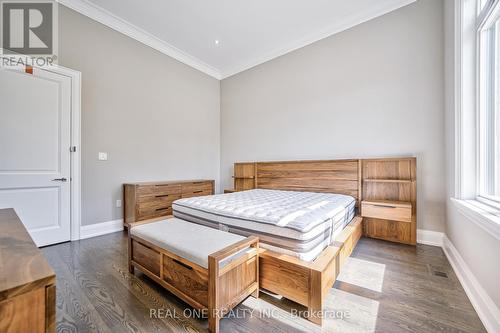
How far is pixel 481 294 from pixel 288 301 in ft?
4.15

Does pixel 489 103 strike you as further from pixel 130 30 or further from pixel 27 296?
pixel 130 30

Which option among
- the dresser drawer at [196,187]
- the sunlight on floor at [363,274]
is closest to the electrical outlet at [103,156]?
the dresser drawer at [196,187]

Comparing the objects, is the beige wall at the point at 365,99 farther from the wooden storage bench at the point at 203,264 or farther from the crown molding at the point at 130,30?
the wooden storage bench at the point at 203,264

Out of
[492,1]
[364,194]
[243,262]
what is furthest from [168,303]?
[492,1]

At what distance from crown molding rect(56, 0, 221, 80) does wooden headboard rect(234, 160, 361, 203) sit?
2.30m

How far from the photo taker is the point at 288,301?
1.50 m

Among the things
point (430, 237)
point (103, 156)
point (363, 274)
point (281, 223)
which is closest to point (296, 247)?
point (281, 223)

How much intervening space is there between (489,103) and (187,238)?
268cm

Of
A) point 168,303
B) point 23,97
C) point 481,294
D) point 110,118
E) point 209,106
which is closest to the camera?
point 481,294

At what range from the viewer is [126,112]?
3.29m

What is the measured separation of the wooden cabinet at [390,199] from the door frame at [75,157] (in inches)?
148

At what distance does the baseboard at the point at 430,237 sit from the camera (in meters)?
2.50

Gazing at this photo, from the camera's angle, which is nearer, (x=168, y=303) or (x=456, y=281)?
(x=168, y=303)

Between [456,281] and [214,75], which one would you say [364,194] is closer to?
[456,281]
